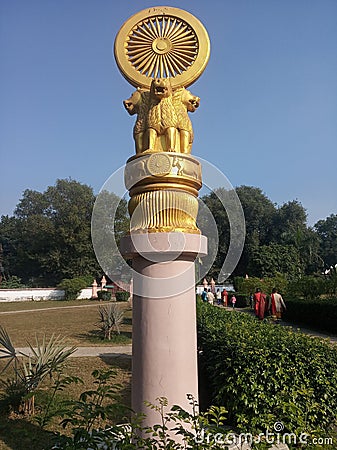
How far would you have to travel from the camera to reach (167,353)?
2.64 meters

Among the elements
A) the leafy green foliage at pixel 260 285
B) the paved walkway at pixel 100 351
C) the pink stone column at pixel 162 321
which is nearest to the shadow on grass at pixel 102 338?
the paved walkway at pixel 100 351

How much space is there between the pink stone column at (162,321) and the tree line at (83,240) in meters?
32.7

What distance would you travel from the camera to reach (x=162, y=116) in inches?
113

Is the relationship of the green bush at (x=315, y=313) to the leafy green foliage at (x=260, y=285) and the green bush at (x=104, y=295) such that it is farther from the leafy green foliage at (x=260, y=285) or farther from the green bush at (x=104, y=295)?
the green bush at (x=104, y=295)

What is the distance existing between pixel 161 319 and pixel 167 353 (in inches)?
9.3

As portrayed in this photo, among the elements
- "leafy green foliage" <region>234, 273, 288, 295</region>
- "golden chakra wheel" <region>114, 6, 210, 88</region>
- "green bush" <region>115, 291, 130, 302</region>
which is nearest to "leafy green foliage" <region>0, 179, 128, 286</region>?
"green bush" <region>115, 291, 130, 302</region>

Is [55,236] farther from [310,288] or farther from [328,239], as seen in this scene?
[328,239]

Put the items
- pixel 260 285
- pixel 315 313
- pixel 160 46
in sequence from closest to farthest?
pixel 160 46 → pixel 315 313 → pixel 260 285

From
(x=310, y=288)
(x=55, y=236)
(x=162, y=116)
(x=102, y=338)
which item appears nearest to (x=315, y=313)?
(x=310, y=288)

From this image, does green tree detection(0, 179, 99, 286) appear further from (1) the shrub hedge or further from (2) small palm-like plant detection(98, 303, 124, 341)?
(1) the shrub hedge

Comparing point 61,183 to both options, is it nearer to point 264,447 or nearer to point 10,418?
point 10,418

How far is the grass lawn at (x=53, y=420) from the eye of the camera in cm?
385

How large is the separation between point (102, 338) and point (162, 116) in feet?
30.0

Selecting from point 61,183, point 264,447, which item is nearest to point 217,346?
point 264,447
